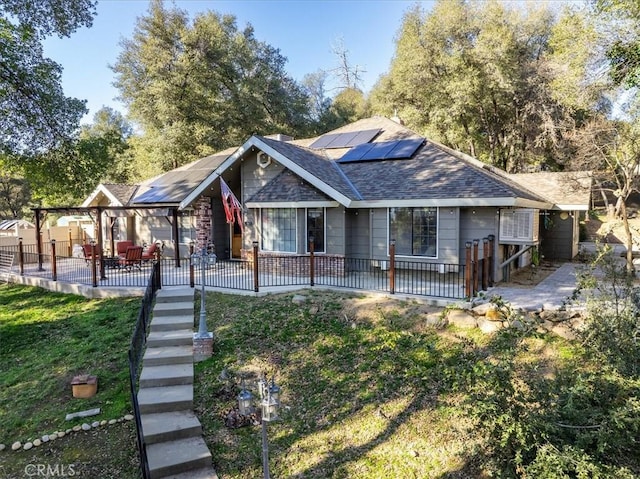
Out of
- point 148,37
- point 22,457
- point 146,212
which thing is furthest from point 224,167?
point 148,37

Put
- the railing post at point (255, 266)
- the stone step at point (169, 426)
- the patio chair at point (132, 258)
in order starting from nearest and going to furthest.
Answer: the stone step at point (169, 426) < the railing post at point (255, 266) < the patio chair at point (132, 258)

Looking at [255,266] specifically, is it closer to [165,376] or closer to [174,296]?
[174,296]

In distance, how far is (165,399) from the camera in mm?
6695

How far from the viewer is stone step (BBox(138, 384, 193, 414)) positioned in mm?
6562

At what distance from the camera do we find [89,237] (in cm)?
2394

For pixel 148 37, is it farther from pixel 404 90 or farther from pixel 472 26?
pixel 472 26

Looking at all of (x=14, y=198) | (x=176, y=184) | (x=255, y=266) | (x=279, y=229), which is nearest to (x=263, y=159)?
(x=279, y=229)

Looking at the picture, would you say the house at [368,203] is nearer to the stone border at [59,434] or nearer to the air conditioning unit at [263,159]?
the air conditioning unit at [263,159]

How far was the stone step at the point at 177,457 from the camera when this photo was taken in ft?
17.5

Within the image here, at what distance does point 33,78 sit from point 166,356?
12.1 meters

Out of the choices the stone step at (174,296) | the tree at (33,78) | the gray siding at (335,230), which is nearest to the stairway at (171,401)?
the stone step at (174,296)

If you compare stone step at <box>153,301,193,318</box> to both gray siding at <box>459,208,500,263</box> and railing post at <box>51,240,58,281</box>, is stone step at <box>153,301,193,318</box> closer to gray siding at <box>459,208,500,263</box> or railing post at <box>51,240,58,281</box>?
railing post at <box>51,240,58,281</box>

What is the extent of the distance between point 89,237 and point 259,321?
63.7 feet

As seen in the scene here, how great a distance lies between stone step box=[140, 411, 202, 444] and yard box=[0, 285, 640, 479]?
186 millimetres
